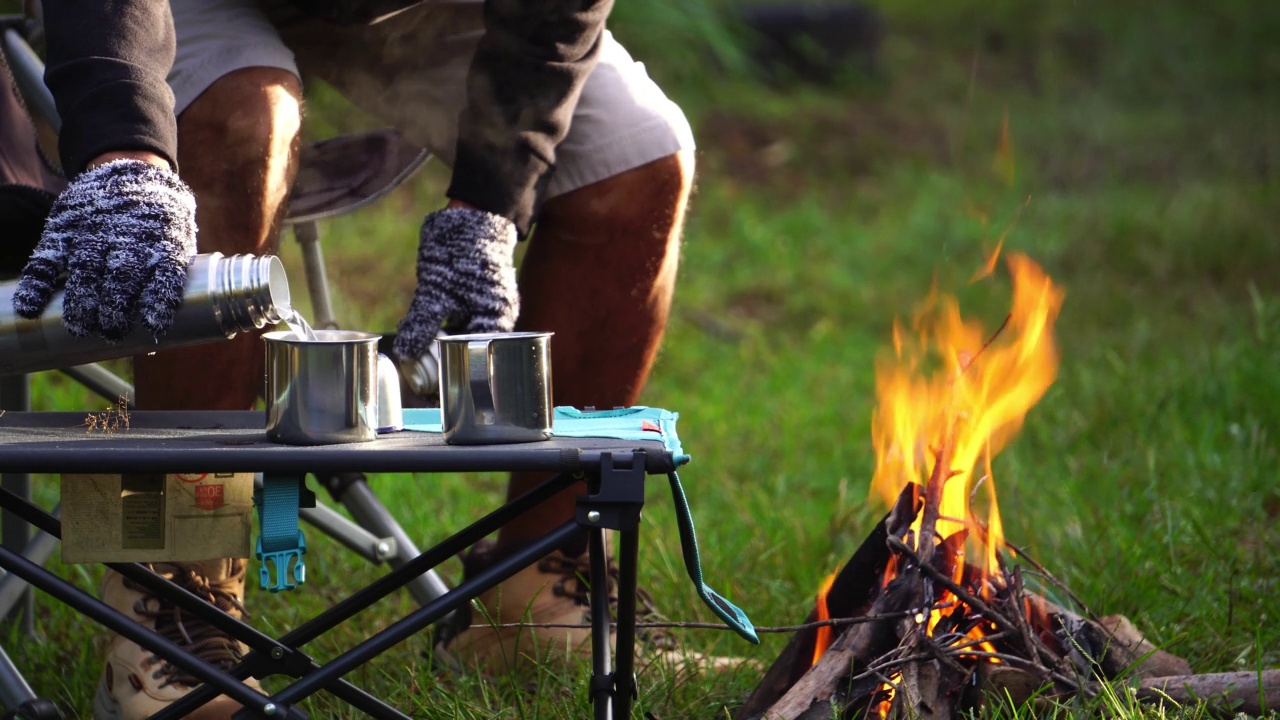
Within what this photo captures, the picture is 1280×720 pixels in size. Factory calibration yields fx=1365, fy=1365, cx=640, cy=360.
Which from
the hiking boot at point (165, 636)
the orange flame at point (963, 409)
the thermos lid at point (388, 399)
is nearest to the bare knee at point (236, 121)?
the thermos lid at point (388, 399)

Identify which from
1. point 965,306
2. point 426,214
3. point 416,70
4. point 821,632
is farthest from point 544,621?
point 965,306

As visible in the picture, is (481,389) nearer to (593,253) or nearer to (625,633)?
(625,633)

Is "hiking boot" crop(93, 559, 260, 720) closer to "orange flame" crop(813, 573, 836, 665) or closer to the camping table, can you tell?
the camping table

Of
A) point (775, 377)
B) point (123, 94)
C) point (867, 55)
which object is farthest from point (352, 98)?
point (867, 55)

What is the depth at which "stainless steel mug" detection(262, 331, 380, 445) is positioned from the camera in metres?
1.43

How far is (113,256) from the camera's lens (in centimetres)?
143

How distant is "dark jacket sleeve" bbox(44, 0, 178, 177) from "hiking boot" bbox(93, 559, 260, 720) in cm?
60

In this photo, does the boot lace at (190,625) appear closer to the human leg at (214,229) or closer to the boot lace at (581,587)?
the human leg at (214,229)

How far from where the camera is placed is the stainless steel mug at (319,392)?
56.2 inches

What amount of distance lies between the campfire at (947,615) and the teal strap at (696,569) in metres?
0.22

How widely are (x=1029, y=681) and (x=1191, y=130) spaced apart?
23.1 feet

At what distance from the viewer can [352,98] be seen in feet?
7.64

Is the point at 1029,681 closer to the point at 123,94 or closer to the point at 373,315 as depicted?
the point at 123,94

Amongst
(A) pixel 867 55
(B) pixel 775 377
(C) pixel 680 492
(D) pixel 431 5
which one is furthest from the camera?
(A) pixel 867 55
